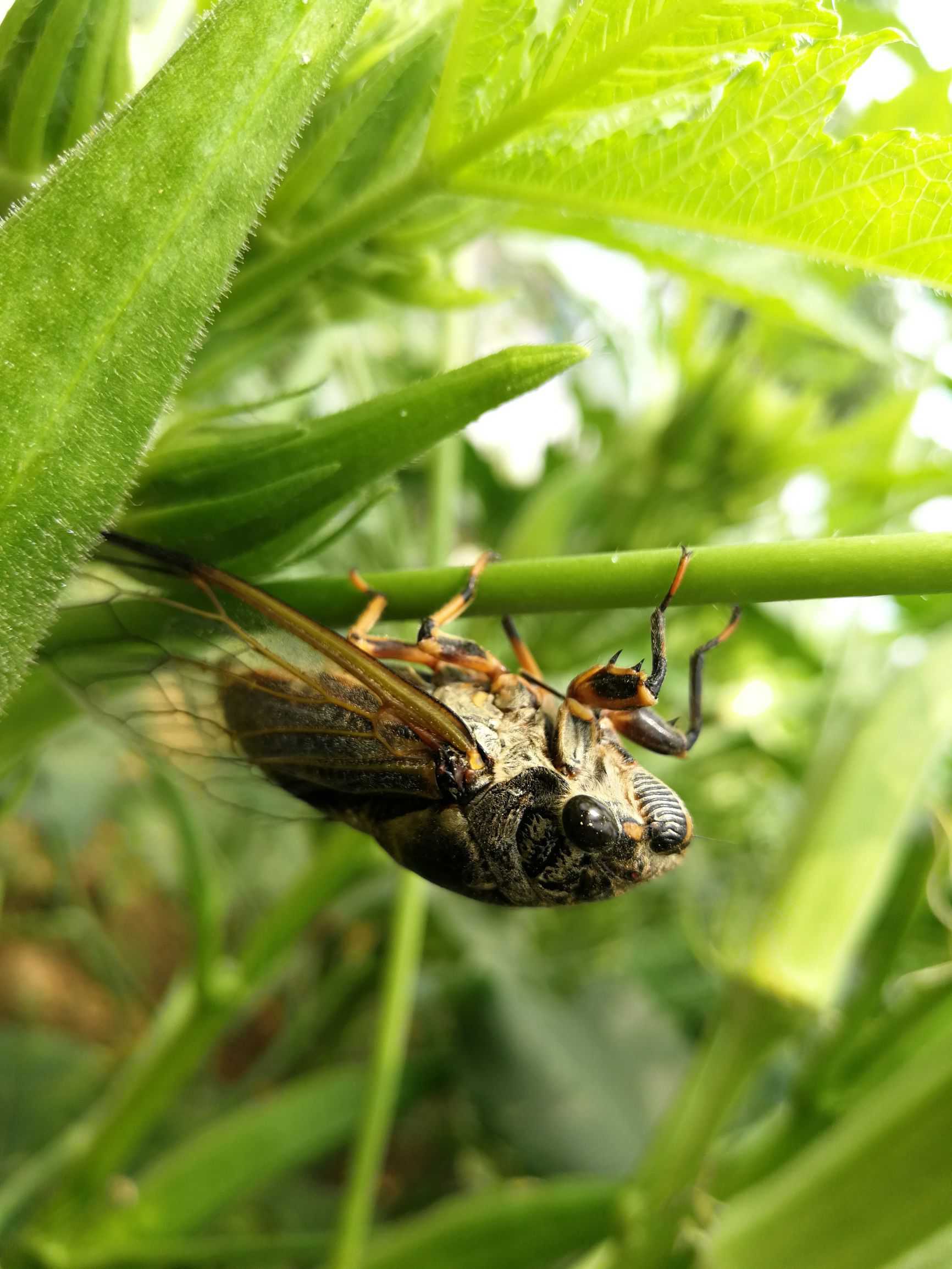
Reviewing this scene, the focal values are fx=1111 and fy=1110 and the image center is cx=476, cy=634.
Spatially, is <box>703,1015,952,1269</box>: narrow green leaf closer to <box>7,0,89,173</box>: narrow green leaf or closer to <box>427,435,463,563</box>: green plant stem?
<box>427,435,463,563</box>: green plant stem

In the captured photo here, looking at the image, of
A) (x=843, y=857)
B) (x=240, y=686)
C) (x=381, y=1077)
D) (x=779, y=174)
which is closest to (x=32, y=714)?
(x=240, y=686)

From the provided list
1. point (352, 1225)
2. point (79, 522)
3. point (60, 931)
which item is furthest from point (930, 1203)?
point (60, 931)

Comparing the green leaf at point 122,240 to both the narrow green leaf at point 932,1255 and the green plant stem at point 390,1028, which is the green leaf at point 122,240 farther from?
the narrow green leaf at point 932,1255

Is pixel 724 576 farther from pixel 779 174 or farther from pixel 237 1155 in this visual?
pixel 237 1155

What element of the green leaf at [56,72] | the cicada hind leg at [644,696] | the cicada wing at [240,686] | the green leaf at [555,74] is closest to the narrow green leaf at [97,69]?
the green leaf at [56,72]

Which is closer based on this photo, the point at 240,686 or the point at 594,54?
the point at 594,54

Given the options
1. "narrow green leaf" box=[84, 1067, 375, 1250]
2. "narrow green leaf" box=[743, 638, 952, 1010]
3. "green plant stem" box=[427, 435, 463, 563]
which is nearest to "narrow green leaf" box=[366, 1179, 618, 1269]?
"narrow green leaf" box=[84, 1067, 375, 1250]
